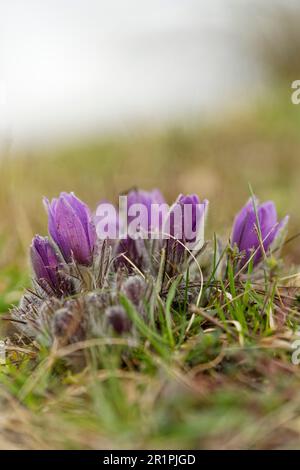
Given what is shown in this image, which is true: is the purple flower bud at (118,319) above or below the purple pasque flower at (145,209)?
below

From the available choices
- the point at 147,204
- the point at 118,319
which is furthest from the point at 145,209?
the point at 118,319

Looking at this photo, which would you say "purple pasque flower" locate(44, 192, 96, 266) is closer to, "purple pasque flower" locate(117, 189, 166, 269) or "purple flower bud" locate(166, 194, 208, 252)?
"purple pasque flower" locate(117, 189, 166, 269)

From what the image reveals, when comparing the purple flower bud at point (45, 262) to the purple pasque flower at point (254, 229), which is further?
the purple pasque flower at point (254, 229)

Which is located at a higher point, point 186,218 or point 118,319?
point 186,218

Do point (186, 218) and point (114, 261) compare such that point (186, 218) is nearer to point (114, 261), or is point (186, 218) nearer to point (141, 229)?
point (141, 229)

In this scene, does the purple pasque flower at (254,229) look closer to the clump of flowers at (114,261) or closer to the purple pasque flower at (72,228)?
the clump of flowers at (114,261)

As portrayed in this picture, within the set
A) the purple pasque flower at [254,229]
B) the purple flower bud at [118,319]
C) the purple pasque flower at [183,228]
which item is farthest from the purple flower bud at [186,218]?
the purple flower bud at [118,319]

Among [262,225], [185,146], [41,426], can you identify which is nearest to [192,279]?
[262,225]

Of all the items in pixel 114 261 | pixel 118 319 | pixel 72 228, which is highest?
pixel 72 228

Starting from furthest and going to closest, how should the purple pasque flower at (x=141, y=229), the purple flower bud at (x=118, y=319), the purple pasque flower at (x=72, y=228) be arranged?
the purple pasque flower at (x=141, y=229), the purple pasque flower at (x=72, y=228), the purple flower bud at (x=118, y=319)
